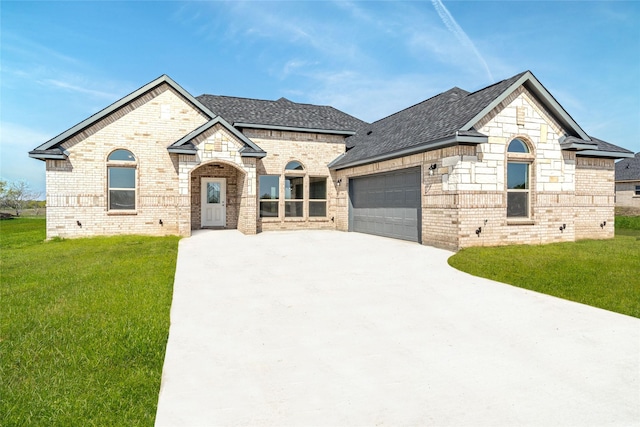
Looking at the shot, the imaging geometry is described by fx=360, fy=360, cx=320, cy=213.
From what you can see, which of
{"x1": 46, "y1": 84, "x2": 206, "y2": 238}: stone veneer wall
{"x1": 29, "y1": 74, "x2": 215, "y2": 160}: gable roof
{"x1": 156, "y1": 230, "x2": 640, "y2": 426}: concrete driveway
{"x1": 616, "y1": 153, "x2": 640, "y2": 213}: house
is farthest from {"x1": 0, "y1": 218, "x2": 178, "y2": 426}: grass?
{"x1": 616, "y1": 153, "x2": 640, "y2": 213}: house

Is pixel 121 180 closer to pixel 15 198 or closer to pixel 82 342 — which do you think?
pixel 82 342

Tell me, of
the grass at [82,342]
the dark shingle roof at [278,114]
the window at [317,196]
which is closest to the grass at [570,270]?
the grass at [82,342]

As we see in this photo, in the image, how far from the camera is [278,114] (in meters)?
19.7

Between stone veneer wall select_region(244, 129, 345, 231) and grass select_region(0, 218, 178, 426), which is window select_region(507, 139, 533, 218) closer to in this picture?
stone veneer wall select_region(244, 129, 345, 231)

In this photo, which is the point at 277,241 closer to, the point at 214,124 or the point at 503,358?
the point at 214,124

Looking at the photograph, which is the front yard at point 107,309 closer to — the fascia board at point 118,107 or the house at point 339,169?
the house at point 339,169

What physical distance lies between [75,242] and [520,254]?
50.6 feet

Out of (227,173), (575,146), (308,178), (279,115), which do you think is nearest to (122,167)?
(227,173)

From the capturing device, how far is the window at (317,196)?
755 inches

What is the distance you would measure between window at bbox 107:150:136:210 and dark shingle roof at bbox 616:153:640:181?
43.2 meters

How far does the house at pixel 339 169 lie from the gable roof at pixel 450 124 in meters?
0.06

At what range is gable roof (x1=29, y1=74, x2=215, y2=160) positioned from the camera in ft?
47.1

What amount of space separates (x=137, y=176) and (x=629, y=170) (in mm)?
44474

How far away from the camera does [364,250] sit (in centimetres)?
1170
